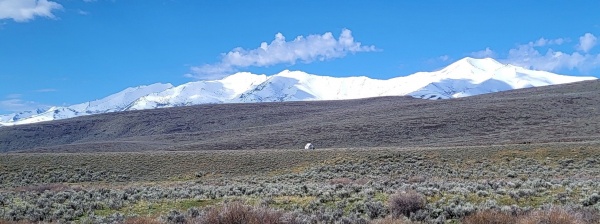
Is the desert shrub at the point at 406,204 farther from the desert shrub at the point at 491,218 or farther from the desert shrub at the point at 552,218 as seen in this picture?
the desert shrub at the point at 552,218

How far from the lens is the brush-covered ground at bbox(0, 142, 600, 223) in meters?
13.3

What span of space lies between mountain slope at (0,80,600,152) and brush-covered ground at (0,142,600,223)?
23.3 m

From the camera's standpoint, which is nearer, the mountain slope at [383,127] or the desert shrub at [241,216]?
the desert shrub at [241,216]

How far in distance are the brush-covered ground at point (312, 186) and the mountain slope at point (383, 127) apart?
2331cm

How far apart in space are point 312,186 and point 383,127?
67.2 meters

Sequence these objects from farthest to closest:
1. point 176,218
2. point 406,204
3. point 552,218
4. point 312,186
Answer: point 312,186, point 406,204, point 176,218, point 552,218

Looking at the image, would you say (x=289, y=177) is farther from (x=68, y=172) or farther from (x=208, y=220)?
(x=208, y=220)

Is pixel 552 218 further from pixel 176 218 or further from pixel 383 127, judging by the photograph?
pixel 383 127

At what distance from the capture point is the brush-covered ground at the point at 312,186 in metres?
13.3

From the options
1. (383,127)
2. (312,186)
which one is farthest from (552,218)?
(383,127)

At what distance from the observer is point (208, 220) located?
38.0 feet

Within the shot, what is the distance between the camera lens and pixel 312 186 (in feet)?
76.5

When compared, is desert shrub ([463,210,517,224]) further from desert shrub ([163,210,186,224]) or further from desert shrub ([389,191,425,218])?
desert shrub ([163,210,186,224])

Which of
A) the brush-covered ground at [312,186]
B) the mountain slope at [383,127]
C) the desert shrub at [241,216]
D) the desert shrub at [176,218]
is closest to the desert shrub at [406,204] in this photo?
the brush-covered ground at [312,186]
